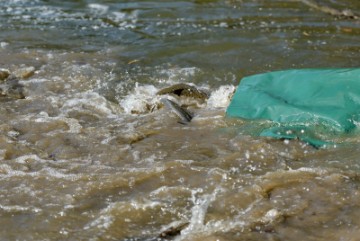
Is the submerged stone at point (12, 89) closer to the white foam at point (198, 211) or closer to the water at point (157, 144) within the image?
the water at point (157, 144)

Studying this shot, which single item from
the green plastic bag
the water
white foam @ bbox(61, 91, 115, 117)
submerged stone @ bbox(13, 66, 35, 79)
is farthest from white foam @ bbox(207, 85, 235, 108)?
submerged stone @ bbox(13, 66, 35, 79)

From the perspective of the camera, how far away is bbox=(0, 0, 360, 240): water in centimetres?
348

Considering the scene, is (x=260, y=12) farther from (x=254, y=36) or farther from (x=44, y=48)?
(x=44, y=48)

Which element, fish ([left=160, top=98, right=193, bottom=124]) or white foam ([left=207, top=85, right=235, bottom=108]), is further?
white foam ([left=207, top=85, right=235, bottom=108])

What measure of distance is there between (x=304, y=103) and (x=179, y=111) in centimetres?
108

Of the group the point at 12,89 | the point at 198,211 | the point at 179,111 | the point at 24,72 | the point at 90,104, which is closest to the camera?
the point at 198,211

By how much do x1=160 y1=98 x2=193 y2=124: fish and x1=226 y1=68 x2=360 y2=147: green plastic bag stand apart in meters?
0.36

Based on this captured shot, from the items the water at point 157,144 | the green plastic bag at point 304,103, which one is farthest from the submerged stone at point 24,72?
the green plastic bag at point 304,103

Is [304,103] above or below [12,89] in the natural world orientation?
above

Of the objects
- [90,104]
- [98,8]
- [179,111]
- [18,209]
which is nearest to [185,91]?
[179,111]

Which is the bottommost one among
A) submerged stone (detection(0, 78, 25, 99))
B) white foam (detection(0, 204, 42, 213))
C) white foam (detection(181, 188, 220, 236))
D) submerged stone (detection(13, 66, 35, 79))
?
white foam (detection(0, 204, 42, 213))

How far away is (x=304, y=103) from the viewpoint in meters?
4.77

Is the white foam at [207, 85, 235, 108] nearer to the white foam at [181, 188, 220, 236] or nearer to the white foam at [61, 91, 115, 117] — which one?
the white foam at [61, 91, 115, 117]

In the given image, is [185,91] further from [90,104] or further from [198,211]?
[198,211]
